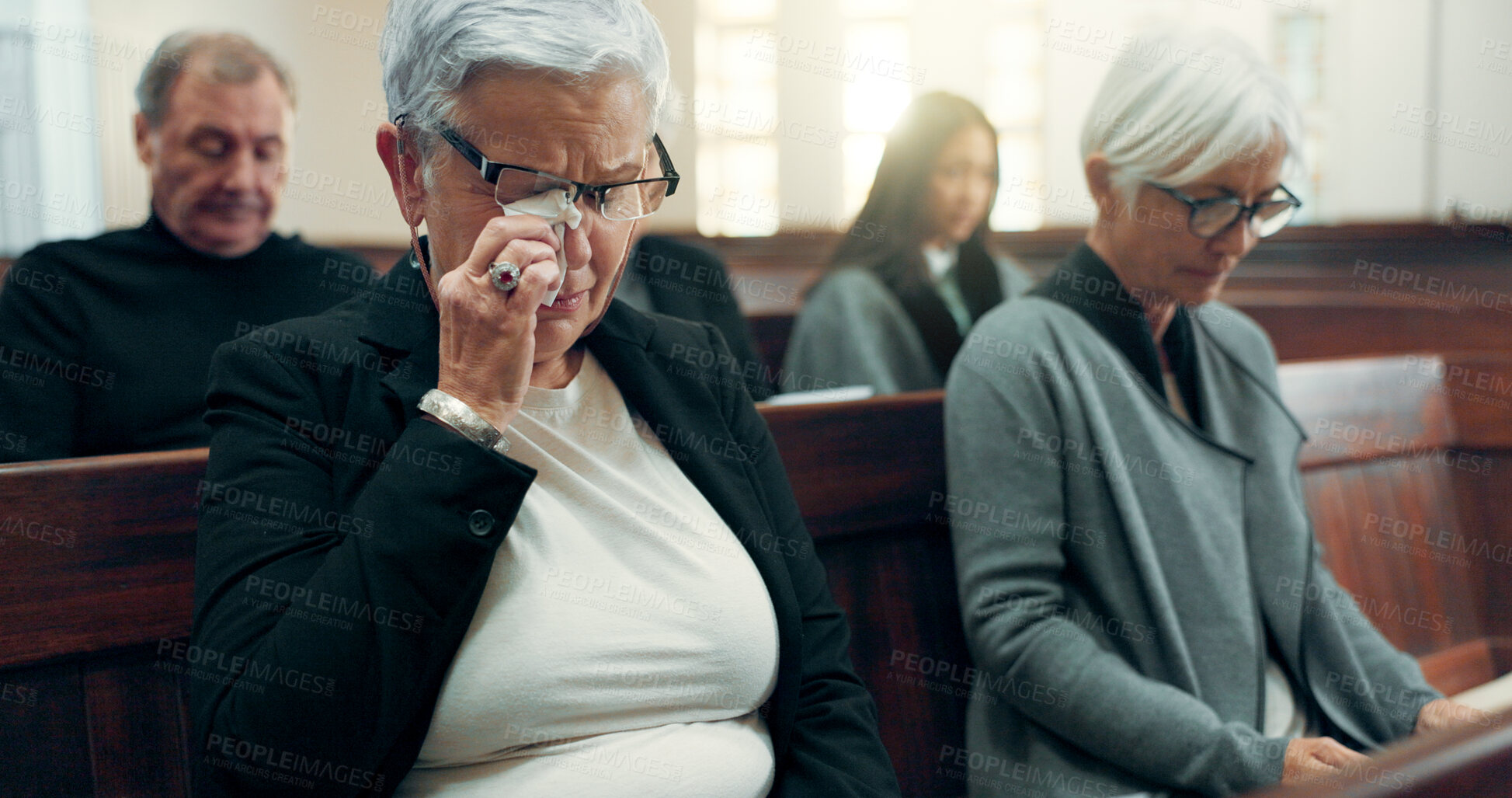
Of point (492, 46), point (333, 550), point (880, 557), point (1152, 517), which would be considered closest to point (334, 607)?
point (333, 550)

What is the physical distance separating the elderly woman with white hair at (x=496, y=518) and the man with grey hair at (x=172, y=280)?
806 millimetres

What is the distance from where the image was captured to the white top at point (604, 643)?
0.93 m

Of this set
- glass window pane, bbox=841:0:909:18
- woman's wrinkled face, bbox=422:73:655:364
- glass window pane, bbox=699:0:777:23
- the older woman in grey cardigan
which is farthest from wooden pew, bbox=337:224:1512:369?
glass window pane, bbox=699:0:777:23

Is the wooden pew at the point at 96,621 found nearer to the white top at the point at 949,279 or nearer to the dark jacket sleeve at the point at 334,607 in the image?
the dark jacket sleeve at the point at 334,607

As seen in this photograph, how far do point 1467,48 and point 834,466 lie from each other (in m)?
4.38

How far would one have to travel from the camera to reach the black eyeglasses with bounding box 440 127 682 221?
0.95 metres

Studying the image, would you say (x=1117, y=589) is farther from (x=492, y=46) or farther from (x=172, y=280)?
(x=172, y=280)

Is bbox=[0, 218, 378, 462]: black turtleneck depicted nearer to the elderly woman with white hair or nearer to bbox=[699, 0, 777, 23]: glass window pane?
the elderly woman with white hair

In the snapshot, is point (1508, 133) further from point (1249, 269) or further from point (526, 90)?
point (526, 90)

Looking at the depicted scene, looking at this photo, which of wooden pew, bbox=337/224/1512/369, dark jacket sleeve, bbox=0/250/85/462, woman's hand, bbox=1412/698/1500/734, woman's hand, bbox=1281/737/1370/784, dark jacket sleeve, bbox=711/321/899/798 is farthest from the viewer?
wooden pew, bbox=337/224/1512/369

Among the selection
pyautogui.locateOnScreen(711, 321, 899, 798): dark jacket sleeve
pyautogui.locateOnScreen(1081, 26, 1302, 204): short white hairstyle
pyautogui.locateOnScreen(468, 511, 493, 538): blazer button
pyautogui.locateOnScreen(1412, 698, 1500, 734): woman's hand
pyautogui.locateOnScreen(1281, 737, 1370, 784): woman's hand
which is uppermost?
pyautogui.locateOnScreen(1081, 26, 1302, 204): short white hairstyle

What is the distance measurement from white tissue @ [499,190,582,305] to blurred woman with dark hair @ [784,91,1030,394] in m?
1.87

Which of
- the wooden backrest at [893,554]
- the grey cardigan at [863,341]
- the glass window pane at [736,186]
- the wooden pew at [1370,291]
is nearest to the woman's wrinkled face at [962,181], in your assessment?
the grey cardigan at [863,341]

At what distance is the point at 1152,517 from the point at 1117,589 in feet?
0.38
